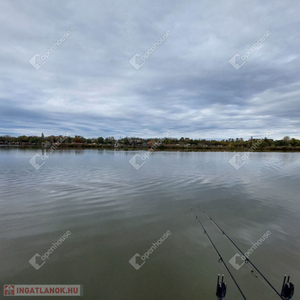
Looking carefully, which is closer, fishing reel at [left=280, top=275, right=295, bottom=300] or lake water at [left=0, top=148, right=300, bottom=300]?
fishing reel at [left=280, top=275, right=295, bottom=300]

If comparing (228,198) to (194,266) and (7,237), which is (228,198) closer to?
(194,266)

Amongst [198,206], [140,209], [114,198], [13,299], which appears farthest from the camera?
[114,198]

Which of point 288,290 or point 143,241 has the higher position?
point 288,290

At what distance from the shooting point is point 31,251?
4848mm

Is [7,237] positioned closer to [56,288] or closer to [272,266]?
[56,288]

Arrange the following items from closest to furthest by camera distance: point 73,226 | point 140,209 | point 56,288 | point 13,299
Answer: point 13,299, point 56,288, point 73,226, point 140,209

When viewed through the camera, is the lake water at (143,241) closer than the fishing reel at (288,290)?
No

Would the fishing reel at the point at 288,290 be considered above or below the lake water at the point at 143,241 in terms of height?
above

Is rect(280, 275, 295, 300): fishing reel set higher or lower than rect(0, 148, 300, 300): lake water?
higher

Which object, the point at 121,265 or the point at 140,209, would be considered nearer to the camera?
the point at 121,265

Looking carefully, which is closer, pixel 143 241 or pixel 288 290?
pixel 288 290

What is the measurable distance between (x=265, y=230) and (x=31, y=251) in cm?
734

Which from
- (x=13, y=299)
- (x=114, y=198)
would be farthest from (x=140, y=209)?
(x=13, y=299)

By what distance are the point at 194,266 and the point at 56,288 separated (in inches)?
121
